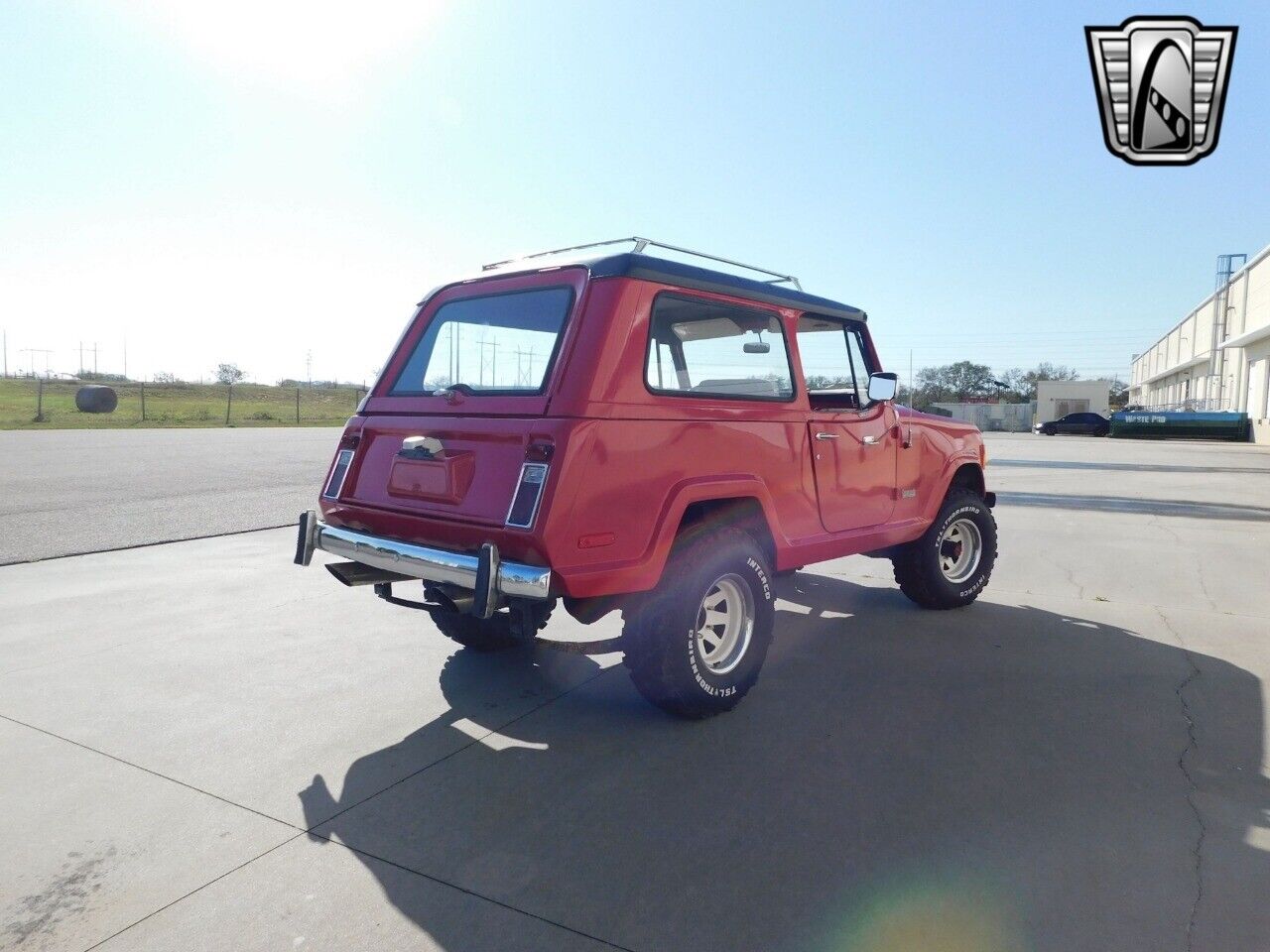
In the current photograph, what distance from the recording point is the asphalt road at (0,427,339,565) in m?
7.95

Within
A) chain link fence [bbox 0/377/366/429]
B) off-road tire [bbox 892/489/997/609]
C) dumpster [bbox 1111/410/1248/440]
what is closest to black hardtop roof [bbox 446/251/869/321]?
off-road tire [bbox 892/489/997/609]

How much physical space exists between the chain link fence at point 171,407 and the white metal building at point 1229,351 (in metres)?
41.6

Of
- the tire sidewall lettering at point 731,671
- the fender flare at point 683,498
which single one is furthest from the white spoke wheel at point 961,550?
the fender flare at point 683,498

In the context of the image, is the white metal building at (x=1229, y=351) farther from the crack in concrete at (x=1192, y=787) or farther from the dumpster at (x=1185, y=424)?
the crack in concrete at (x=1192, y=787)

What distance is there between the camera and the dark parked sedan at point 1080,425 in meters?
46.7

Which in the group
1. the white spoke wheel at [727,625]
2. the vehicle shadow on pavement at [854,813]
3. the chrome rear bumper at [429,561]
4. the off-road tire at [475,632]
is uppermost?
the chrome rear bumper at [429,561]

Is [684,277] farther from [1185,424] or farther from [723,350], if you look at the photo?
[1185,424]

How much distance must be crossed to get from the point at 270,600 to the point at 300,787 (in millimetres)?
3025

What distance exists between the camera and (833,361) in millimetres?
4855

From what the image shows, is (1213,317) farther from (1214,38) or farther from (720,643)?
(720,643)

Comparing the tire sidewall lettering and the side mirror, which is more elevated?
the side mirror

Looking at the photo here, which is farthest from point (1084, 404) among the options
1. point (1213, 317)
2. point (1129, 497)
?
point (1129, 497)

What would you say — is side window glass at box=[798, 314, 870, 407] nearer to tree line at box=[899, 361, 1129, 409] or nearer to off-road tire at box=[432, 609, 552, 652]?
off-road tire at box=[432, 609, 552, 652]

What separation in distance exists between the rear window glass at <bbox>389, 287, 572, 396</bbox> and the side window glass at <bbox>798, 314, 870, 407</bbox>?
61.2 inches
